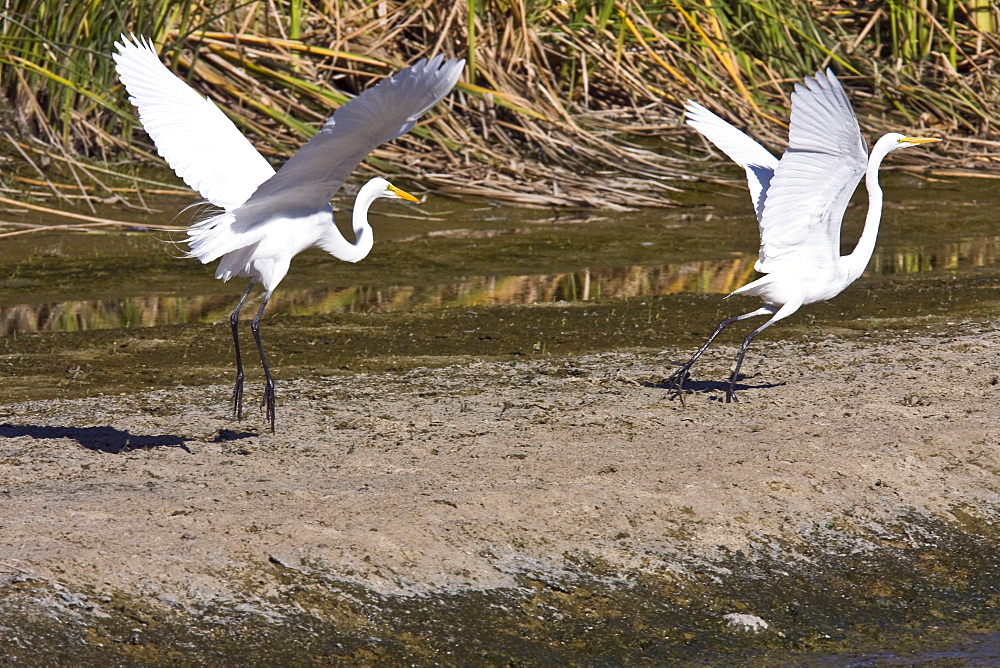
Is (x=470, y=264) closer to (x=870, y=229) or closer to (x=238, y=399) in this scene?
(x=870, y=229)

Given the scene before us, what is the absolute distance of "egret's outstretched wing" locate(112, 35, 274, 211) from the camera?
555 cm

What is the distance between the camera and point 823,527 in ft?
14.2

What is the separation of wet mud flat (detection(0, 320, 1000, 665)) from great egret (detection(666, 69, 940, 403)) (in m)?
0.48

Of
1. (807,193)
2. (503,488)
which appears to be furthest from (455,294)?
(503,488)

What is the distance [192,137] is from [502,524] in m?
2.50

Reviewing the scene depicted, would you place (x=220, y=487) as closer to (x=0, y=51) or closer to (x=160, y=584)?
(x=160, y=584)

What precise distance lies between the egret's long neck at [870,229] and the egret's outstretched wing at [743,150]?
0.44m

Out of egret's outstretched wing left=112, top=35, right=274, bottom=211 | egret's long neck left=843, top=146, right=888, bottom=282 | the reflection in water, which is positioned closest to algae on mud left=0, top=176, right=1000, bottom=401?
the reflection in water

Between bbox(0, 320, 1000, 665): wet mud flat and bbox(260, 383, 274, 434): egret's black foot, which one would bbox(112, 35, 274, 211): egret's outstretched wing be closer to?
bbox(260, 383, 274, 434): egret's black foot

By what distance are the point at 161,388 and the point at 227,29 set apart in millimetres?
6395

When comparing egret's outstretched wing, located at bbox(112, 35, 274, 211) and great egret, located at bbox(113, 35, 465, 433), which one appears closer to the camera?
great egret, located at bbox(113, 35, 465, 433)

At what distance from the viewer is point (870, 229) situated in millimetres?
5957

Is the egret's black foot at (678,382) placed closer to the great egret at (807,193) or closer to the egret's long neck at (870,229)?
the great egret at (807,193)

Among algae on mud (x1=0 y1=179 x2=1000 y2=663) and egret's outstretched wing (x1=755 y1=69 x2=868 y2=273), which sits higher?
egret's outstretched wing (x1=755 y1=69 x2=868 y2=273)
